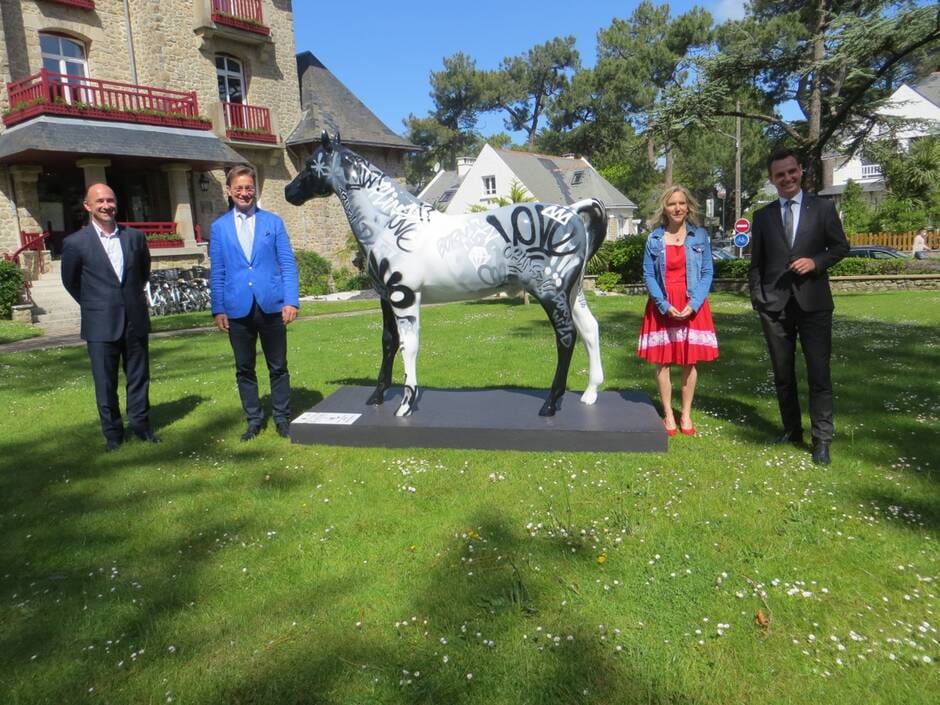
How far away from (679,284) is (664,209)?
62 centimetres

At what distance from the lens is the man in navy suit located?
490 centimetres

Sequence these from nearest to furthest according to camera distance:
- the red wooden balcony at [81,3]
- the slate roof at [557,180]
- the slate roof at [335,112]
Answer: the red wooden balcony at [81,3] < the slate roof at [335,112] < the slate roof at [557,180]

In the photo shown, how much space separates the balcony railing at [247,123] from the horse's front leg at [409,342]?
61.6 feet

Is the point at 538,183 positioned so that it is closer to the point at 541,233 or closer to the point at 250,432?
the point at 541,233

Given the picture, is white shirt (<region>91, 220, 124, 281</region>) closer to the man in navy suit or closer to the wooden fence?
the man in navy suit

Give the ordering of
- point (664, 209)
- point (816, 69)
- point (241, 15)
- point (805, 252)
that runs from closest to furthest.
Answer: point (805, 252) → point (664, 209) → point (816, 69) → point (241, 15)

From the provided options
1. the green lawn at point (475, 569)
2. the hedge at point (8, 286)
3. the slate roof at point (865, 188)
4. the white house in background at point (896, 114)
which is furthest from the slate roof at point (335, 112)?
the slate roof at point (865, 188)

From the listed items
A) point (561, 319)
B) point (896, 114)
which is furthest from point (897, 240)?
point (561, 319)

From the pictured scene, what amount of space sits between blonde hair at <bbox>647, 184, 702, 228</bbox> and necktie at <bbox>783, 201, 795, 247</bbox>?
2.09ft

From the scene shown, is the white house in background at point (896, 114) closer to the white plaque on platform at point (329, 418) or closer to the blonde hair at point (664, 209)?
the blonde hair at point (664, 209)

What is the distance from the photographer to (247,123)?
69.5ft

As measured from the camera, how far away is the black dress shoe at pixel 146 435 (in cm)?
536

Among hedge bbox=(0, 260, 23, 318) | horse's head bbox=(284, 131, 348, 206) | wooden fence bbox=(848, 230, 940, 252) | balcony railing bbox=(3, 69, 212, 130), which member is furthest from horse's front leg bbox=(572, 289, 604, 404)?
wooden fence bbox=(848, 230, 940, 252)

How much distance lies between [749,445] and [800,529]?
55.0 inches
